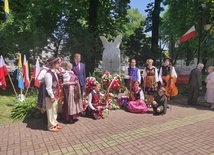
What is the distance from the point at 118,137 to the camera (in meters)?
5.17

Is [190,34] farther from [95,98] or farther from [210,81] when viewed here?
[95,98]

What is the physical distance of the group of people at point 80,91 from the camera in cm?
563

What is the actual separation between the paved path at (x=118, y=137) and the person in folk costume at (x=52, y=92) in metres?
0.26

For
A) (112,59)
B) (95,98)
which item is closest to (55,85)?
(95,98)

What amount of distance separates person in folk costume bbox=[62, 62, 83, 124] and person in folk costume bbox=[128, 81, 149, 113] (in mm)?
2273

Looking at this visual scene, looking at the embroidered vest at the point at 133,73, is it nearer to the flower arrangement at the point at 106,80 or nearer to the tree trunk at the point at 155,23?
the flower arrangement at the point at 106,80

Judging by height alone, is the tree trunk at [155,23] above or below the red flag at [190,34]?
above

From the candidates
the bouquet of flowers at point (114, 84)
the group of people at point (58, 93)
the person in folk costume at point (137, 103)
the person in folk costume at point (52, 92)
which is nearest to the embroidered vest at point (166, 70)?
the person in folk costume at point (137, 103)

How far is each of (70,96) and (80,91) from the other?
47cm

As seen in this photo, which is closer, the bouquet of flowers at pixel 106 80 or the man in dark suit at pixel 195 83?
the bouquet of flowers at pixel 106 80

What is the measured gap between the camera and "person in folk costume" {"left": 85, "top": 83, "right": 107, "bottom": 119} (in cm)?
689

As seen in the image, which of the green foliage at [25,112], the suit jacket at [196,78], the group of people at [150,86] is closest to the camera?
the green foliage at [25,112]

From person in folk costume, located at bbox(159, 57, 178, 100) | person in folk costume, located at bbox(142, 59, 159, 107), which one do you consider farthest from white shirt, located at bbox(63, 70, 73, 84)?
person in folk costume, located at bbox(159, 57, 178, 100)

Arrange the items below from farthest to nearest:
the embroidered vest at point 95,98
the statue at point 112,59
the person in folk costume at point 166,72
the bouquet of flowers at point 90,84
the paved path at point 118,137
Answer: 1. the statue at point 112,59
2. the person in folk costume at point 166,72
3. the bouquet of flowers at point 90,84
4. the embroidered vest at point 95,98
5. the paved path at point 118,137
